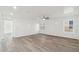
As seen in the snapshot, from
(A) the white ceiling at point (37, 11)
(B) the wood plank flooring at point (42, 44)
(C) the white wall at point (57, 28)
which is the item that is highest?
(A) the white ceiling at point (37, 11)

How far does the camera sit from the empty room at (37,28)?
1.95 m

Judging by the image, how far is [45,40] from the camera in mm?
1993

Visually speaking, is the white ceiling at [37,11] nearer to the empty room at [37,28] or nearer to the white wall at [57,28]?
the empty room at [37,28]

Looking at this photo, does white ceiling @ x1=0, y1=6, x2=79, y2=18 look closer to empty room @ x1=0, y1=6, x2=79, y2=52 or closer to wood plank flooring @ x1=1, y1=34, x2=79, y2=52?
empty room @ x1=0, y1=6, x2=79, y2=52

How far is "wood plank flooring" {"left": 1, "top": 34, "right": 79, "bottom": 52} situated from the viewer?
6.45 ft

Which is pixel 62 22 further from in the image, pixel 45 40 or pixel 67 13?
pixel 45 40

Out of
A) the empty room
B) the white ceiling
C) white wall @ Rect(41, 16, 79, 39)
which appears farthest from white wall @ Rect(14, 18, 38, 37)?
white wall @ Rect(41, 16, 79, 39)

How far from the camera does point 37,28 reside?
1997 millimetres

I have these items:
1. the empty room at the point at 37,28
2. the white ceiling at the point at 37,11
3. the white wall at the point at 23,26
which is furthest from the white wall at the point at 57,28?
the white wall at the point at 23,26

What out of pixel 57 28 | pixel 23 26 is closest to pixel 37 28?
pixel 23 26

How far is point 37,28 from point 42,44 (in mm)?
370

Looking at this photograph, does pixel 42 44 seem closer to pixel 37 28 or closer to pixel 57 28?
pixel 37 28
